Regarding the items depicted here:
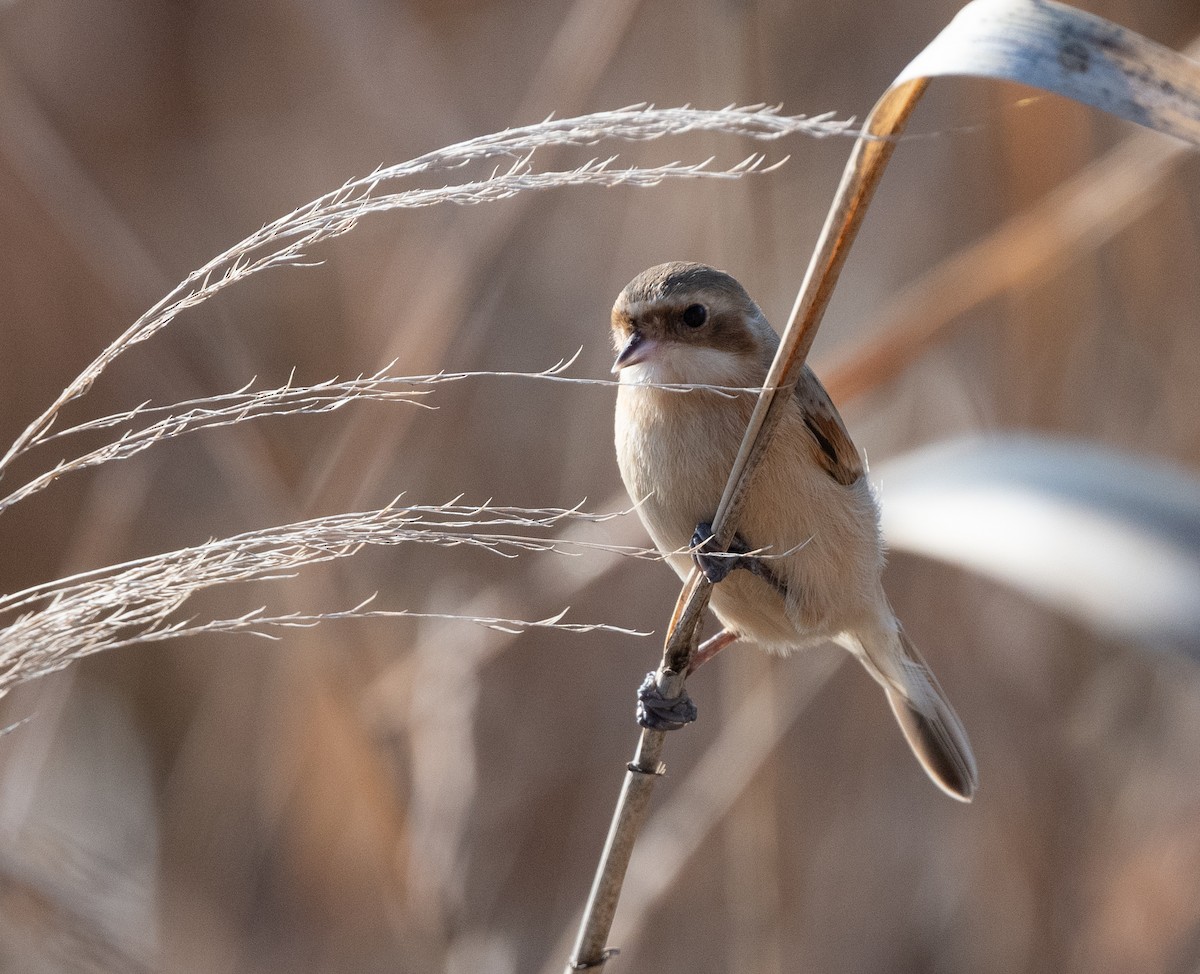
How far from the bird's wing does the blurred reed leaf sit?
0.36ft

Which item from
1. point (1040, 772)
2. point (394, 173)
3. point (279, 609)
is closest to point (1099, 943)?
point (1040, 772)

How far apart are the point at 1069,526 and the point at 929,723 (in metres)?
0.85

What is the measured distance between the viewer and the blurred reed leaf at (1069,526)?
110 cm

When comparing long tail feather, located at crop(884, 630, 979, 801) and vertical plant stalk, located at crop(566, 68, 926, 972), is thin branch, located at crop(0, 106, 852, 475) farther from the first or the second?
long tail feather, located at crop(884, 630, 979, 801)

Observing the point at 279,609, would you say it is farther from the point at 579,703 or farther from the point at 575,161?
the point at 575,161

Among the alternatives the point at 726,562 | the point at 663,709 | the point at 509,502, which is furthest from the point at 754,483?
the point at 509,502

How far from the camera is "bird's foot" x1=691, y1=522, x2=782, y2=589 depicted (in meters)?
1.46

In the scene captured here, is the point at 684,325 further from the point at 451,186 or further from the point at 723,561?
the point at 451,186

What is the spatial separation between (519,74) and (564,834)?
243 centimetres

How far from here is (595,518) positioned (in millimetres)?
954

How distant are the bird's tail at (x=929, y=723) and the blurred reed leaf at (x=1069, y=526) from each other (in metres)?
0.36

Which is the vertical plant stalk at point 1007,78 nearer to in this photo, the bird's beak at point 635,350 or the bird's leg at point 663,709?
the bird's leg at point 663,709

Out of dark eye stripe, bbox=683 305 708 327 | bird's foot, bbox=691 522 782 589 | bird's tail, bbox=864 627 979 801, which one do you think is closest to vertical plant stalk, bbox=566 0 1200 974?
bird's foot, bbox=691 522 782 589

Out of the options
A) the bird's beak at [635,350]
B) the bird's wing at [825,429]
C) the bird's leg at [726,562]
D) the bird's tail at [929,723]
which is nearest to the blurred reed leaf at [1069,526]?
the bird's wing at [825,429]
